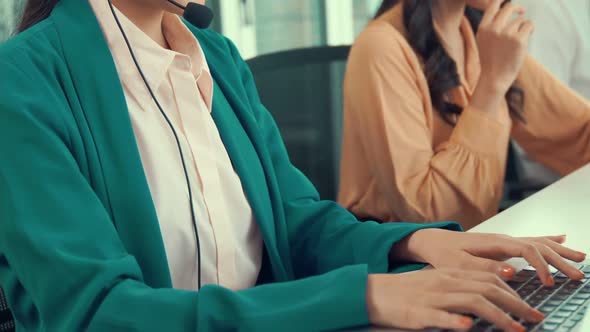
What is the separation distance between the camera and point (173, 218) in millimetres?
923

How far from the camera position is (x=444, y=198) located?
157cm

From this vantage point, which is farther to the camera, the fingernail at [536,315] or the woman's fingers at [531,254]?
the woman's fingers at [531,254]

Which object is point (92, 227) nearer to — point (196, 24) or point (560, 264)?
point (196, 24)

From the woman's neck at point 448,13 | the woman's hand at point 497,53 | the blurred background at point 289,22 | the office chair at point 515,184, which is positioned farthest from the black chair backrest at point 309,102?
the blurred background at point 289,22

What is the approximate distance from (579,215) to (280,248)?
461mm

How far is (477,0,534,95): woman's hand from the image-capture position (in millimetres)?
1629

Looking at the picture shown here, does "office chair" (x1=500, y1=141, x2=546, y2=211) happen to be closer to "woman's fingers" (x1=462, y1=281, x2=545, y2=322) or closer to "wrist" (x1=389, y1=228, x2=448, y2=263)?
A: "wrist" (x1=389, y1=228, x2=448, y2=263)

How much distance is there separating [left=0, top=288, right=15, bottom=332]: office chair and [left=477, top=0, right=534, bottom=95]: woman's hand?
3.25 ft

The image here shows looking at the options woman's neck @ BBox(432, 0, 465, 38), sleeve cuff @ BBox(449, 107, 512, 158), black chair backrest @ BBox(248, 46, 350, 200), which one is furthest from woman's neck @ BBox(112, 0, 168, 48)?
woman's neck @ BBox(432, 0, 465, 38)

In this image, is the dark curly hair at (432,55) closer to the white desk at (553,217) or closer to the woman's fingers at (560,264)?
the white desk at (553,217)

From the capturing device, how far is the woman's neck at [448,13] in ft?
5.77

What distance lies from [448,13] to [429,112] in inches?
10.0

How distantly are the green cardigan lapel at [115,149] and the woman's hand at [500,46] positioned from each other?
91 centimetres

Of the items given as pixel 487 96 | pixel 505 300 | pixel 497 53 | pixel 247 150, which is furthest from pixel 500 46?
pixel 505 300
